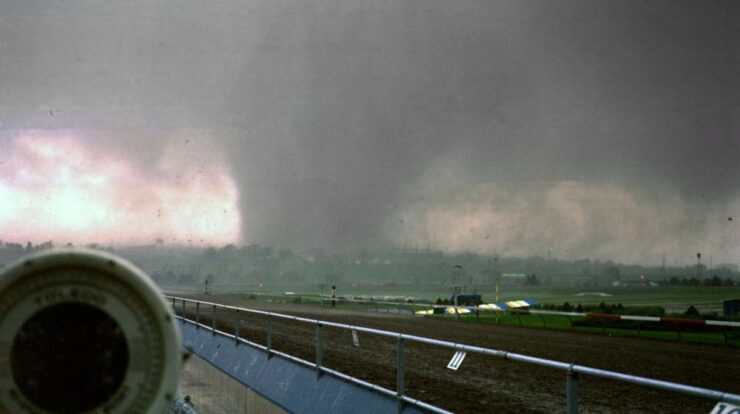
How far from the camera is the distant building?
46463 millimetres

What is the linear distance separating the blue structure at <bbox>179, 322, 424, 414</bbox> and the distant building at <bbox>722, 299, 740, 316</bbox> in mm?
38215

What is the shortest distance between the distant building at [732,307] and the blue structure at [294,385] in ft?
125

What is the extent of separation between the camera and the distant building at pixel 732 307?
1829 inches

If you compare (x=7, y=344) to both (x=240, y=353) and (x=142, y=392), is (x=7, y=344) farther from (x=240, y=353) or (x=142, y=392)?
(x=240, y=353)

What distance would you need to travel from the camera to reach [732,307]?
156ft

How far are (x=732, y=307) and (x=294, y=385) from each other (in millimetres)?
43251

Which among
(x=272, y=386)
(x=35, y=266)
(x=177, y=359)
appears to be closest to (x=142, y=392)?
(x=177, y=359)

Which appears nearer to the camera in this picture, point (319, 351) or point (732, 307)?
point (319, 351)

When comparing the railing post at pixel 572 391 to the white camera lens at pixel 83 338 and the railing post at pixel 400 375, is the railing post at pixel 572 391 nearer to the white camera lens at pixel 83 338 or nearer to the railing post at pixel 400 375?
A: the railing post at pixel 400 375

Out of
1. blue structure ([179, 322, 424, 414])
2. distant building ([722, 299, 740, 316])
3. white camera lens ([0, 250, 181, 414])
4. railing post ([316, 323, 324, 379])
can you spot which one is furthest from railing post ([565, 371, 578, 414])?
distant building ([722, 299, 740, 316])

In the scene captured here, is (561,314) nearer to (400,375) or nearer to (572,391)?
(400,375)

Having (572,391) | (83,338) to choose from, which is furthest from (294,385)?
(83,338)

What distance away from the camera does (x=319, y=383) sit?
9.82 m

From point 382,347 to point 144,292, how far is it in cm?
694
